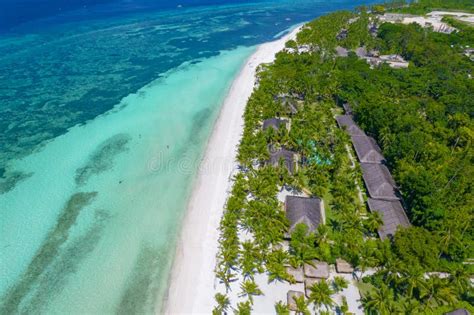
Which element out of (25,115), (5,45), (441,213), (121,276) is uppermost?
(5,45)

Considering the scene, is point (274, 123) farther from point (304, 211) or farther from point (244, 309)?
point (244, 309)

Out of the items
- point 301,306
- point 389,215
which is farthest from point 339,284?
point 389,215

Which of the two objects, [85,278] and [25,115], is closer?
[85,278]

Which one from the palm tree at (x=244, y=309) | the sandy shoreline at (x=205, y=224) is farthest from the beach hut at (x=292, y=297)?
the sandy shoreline at (x=205, y=224)

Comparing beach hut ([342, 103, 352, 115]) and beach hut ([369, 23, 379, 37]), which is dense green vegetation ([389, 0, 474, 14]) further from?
beach hut ([342, 103, 352, 115])

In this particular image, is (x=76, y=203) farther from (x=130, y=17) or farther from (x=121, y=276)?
(x=130, y=17)

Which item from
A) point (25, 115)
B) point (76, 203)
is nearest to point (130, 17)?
point (25, 115)
